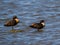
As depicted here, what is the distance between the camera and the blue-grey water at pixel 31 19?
11656 millimetres

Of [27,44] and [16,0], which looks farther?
[16,0]

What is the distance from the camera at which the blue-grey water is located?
38.2ft

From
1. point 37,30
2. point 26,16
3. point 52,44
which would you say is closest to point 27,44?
point 52,44

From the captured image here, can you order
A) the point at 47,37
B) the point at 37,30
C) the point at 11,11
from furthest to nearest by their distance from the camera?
the point at 11,11, the point at 37,30, the point at 47,37

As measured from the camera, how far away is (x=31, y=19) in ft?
48.1

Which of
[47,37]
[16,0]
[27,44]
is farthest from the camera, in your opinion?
[16,0]

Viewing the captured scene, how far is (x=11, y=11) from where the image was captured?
1659 cm

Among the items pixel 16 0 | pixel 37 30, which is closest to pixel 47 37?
pixel 37 30

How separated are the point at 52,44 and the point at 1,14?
17.0 ft

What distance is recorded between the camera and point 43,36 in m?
12.1

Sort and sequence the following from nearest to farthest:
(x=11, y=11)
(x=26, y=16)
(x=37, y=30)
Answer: (x=37, y=30), (x=26, y=16), (x=11, y=11)

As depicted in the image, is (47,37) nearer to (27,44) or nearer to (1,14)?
(27,44)

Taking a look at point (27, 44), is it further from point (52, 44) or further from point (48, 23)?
point (48, 23)

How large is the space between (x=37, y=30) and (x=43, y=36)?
95 centimetres
